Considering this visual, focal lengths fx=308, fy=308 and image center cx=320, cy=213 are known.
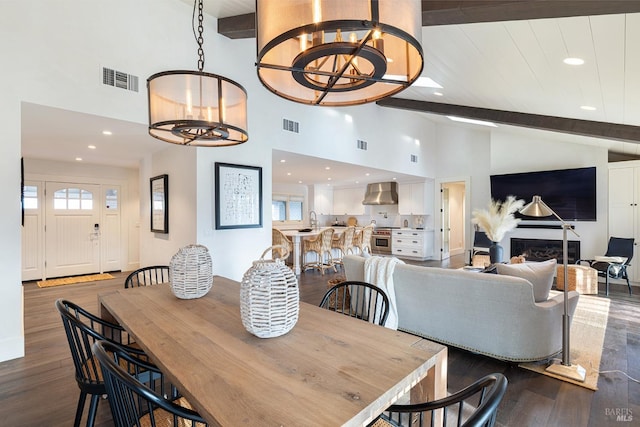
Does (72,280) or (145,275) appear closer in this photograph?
(145,275)

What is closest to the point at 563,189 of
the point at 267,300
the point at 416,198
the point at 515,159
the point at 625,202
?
the point at 625,202

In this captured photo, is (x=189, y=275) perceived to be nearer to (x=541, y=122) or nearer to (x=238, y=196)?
(x=238, y=196)

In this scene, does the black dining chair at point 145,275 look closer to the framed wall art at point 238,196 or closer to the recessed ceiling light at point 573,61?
the framed wall art at point 238,196

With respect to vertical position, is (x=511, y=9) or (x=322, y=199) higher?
(x=511, y=9)

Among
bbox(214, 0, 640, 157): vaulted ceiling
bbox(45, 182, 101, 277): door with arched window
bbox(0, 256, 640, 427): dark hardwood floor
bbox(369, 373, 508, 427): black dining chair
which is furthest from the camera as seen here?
bbox(45, 182, 101, 277): door with arched window

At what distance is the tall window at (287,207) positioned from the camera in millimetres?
10086

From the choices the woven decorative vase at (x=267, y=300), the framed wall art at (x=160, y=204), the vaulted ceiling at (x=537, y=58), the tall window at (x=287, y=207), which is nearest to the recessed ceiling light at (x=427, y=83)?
the vaulted ceiling at (x=537, y=58)

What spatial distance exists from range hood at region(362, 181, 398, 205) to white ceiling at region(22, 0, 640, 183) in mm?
4186

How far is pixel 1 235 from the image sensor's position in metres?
2.75

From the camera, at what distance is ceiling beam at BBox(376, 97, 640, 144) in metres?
4.26

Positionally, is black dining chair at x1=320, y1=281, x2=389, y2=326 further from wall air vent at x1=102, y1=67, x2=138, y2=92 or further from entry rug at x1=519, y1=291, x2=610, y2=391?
wall air vent at x1=102, y1=67, x2=138, y2=92

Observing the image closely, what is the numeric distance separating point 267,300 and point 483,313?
84.8 inches

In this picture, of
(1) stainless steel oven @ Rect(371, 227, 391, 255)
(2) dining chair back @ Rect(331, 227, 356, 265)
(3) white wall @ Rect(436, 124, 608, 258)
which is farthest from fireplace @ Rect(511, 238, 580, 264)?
(2) dining chair back @ Rect(331, 227, 356, 265)

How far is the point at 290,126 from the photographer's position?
508 cm
